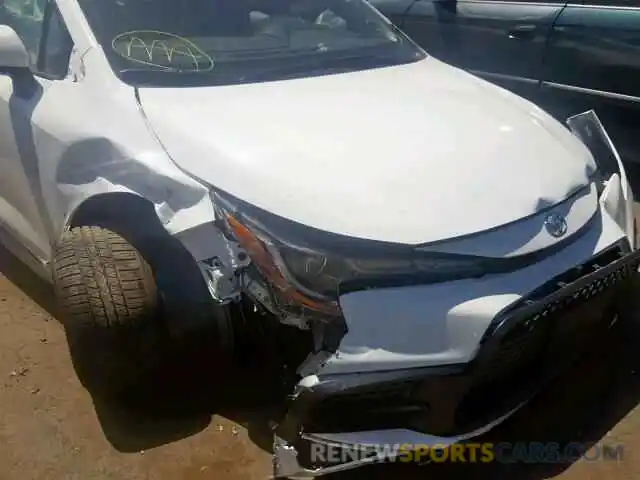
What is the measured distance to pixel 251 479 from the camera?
257 cm

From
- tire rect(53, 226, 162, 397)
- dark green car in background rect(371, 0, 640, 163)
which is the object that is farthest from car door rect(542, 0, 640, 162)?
tire rect(53, 226, 162, 397)

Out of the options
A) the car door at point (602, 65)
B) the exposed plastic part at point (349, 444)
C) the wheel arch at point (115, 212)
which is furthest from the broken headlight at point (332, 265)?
the car door at point (602, 65)

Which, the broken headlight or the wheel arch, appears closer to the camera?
the broken headlight

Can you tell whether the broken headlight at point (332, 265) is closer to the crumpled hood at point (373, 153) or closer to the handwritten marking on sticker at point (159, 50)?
the crumpled hood at point (373, 153)

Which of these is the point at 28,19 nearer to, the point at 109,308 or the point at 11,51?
the point at 11,51

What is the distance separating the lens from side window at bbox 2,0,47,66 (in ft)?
10.6

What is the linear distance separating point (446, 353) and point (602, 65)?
2911 millimetres

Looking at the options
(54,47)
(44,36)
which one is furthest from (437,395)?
(44,36)

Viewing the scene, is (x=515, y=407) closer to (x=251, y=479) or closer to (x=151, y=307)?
(x=251, y=479)

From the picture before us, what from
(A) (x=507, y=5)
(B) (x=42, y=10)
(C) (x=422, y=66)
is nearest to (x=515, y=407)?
(C) (x=422, y=66)

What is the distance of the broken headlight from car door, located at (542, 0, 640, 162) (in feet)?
8.59

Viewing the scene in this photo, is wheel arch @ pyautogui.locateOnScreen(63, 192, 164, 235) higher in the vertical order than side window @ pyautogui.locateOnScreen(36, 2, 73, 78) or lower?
lower

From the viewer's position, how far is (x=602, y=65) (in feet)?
14.7

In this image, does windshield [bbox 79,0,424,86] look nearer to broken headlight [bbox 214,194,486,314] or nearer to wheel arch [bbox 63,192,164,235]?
wheel arch [bbox 63,192,164,235]
